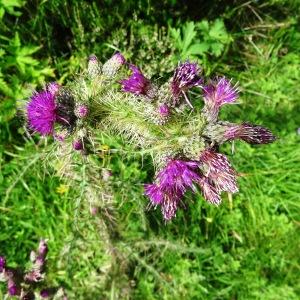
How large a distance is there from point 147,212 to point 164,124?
140 cm

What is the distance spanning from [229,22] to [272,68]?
0.48 meters

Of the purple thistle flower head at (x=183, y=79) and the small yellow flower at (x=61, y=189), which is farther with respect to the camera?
the small yellow flower at (x=61, y=189)

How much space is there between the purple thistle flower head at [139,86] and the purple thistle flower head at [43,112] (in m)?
0.32

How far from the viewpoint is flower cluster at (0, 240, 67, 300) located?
273cm

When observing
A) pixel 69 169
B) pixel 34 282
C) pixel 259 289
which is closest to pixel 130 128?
pixel 69 169

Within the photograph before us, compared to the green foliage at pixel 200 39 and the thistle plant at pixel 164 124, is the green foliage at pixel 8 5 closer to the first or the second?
the green foliage at pixel 200 39

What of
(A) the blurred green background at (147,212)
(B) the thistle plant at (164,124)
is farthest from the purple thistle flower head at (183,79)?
(A) the blurred green background at (147,212)

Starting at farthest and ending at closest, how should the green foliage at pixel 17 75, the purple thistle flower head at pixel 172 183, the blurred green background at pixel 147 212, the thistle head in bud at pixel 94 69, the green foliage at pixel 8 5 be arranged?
the blurred green background at pixel 147 212
the green foliage at pixel 17 75
the green foliage at pixel 8 5
the thistle head in bud at pixel 94 69
the purple thistle flower head at pixel 172 183

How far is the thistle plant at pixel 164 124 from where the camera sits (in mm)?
2088

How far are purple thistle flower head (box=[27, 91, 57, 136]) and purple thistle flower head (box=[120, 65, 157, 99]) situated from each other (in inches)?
12.6

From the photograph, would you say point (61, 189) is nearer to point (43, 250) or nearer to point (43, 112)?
point (43, 250)

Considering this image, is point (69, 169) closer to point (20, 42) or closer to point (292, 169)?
point (20, 42)

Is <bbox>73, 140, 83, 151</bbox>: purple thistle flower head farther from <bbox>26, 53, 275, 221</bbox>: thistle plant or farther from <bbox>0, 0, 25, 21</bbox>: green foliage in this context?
<bbox>0, 0, 25, 21</bbox>: green foliage

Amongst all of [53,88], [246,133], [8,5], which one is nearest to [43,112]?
[53,88]
